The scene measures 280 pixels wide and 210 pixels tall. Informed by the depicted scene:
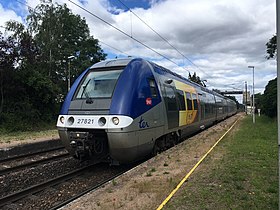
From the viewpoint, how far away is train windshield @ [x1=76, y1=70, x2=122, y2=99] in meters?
8.22

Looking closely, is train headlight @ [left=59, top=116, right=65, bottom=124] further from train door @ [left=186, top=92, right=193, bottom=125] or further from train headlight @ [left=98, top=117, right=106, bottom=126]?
train door @ [left=186, top=92, right=193, bottom=125]

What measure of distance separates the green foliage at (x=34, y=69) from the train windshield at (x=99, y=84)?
15677mm

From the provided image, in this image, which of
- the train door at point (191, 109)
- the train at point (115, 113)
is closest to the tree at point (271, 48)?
the train door at point (191, 109)

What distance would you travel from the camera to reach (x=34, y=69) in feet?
87.2

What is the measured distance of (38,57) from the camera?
27.0 meters

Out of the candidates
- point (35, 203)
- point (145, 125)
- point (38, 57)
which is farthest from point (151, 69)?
point (38, 57)

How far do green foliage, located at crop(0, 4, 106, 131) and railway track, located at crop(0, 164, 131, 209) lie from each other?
630 inches

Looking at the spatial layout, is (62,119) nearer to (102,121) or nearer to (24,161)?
(102,121)

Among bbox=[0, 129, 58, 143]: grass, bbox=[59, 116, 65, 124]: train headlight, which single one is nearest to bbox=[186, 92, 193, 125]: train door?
bbox=[59, 116, 65, 124]: train headlight

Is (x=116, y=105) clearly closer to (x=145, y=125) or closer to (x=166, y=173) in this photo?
(x=145, y=125)

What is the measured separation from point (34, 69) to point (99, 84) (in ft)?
65.6

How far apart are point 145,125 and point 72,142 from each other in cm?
203

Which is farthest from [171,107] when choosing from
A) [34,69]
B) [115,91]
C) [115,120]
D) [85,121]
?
[34,69]

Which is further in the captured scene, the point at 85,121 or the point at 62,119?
the point at 62,119
